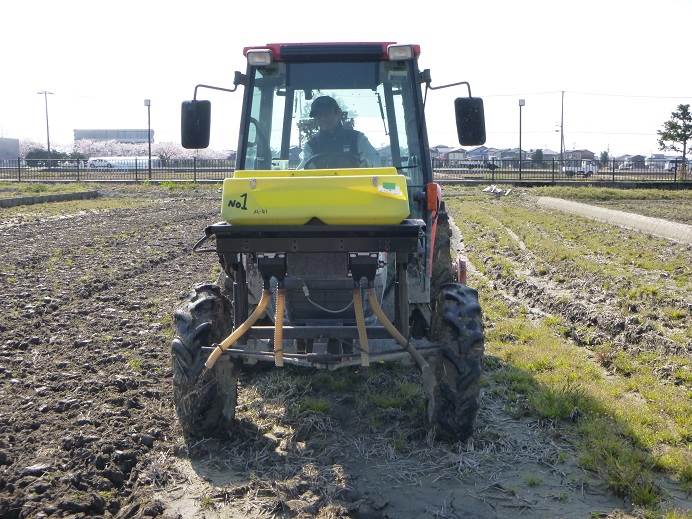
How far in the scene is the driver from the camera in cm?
615

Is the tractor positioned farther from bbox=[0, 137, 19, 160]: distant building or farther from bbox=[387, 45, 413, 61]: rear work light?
bbox=[0, 137, 19, 160]: distant building

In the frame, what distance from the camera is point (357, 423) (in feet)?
18.7

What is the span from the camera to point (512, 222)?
19.8 m

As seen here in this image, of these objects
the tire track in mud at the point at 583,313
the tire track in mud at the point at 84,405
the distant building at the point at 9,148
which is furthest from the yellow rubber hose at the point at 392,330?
the distant building at the point at 9,148

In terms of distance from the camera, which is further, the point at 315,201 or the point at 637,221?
the point at 637,221

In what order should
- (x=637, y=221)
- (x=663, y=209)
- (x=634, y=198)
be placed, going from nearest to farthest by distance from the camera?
(x=637, y=221) < (x=663, y=209) < (x=634, y=198)

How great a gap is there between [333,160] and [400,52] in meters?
0.95

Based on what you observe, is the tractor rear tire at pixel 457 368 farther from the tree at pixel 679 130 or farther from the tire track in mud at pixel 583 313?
the tree at pixel 679 130

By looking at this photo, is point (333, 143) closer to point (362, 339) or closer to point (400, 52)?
point (400, 52)

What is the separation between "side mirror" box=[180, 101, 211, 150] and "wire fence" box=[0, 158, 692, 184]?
36810mm

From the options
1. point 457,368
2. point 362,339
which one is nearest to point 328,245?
point 362,339

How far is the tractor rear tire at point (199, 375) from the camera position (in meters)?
5.07

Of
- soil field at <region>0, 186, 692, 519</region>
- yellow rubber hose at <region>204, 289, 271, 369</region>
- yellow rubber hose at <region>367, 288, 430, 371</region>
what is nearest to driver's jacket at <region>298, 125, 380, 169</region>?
yellow rubber hose at <region>367, 288, 430, 371</region>

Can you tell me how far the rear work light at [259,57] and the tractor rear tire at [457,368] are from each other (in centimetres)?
227
